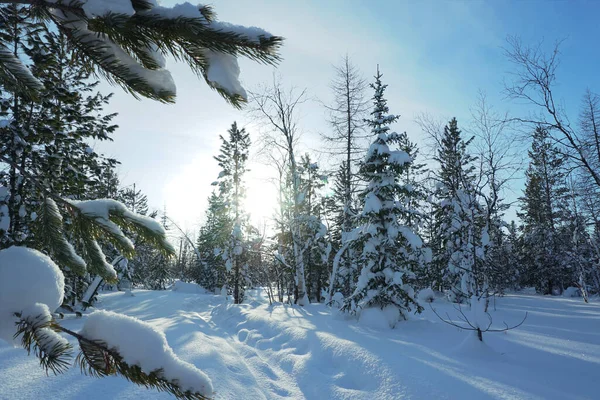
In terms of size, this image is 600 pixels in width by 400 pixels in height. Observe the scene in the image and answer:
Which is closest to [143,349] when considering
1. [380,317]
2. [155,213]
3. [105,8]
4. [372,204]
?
[105,8]

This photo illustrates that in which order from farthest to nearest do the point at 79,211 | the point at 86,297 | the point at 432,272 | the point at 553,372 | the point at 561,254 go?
the point at 561,254 < the point at 432,272 < the point at 86,297 < the point at 553,372 < the point at 79,211

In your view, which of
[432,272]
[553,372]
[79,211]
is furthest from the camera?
[432,272]

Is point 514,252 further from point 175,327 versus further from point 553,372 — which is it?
point 175,327

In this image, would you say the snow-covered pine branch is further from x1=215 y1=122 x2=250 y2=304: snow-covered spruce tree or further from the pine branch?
x1=215 y1=122 x2=250 y2=304: snow-covered spruce tree

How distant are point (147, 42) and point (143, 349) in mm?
1184

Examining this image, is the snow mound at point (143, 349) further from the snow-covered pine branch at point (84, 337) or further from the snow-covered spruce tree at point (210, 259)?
the snow-covered spruce tree at point (210, 259)

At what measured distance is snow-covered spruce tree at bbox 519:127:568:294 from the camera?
2491cm

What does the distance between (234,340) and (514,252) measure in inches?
1332

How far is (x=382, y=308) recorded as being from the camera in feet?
29.5

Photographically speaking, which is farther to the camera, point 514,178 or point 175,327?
point 514,178

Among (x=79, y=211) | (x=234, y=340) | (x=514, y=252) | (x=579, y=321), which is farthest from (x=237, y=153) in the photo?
(x=514, y=252)

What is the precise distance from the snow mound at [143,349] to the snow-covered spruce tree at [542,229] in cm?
2946

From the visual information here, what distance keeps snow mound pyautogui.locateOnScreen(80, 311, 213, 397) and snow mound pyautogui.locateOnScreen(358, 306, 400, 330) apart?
332 inches

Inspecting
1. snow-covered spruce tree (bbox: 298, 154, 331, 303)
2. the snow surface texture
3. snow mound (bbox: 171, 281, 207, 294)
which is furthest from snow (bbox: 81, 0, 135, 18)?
snow mound (bbox: 171, 281, 207, 294)
